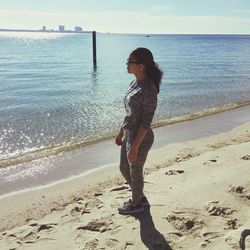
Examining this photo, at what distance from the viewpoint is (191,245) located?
4172 mm

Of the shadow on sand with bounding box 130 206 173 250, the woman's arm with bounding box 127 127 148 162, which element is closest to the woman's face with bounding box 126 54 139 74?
the woman's arm with bounding box 127 127 148 162

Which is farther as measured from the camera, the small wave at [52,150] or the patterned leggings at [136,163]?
the small wave at [52,150]

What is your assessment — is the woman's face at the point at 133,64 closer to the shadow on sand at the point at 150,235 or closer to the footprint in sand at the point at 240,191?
the shadow on sand at the point at 150,235

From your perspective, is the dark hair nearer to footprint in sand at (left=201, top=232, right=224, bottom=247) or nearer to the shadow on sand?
the shadow on sand

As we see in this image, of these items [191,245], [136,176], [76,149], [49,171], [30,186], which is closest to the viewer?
[191,245]

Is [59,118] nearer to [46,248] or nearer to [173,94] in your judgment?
[173,94]

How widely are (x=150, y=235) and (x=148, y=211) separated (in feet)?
1.95

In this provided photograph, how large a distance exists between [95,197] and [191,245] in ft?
6.60

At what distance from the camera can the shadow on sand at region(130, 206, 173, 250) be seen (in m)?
4.21

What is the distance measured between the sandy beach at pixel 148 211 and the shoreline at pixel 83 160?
447 millimetres

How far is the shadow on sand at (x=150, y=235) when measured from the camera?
421 centimetres

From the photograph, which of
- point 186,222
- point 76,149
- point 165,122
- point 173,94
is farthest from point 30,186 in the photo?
point 173,94

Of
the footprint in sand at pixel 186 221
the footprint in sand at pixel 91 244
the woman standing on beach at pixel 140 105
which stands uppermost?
the woman standing on beach at pixel 140 105

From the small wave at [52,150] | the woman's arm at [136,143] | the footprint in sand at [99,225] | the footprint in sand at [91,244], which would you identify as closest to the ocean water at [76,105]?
the small wave at [52,150]
